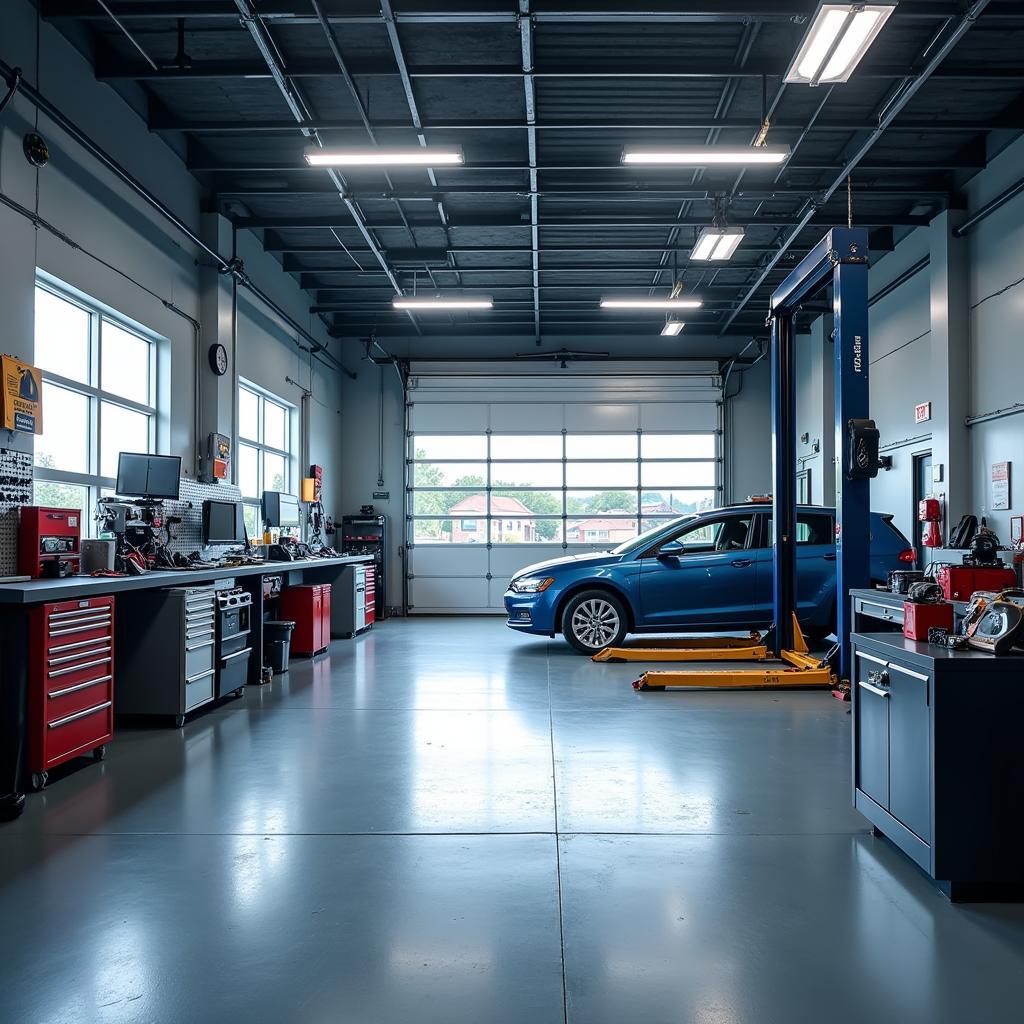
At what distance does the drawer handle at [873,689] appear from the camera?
2986 mm

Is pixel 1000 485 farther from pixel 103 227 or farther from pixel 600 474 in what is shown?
pixel 103 227

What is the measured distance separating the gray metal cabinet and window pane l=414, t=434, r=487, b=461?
853 cm

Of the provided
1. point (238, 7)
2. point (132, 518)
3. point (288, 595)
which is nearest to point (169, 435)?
point (132, 518)

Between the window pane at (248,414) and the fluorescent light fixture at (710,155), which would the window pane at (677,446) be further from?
the fluorescent light fixture at (710,155)

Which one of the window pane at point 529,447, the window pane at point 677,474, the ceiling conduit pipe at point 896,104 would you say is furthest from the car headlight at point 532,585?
the window pane at point 677,474

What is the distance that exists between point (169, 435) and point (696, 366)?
9025 mm

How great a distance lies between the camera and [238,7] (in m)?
5.20

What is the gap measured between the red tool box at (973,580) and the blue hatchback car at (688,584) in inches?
168

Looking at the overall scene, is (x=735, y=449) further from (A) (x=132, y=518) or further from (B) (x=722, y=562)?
(A) (x=132, y=518)

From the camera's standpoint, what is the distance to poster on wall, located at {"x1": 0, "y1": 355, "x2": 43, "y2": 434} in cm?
479

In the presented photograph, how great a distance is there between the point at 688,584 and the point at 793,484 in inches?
54.9

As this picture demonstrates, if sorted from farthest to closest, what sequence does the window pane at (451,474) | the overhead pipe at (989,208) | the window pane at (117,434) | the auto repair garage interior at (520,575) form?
the window pane at (451,474) < the overhead pipe at (989,208) < the window pane at (117,434) < the auto repair garage interior at (520,575)

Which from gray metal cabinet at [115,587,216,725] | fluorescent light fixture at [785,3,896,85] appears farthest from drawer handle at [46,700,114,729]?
fluorescent light fixture at [785,3,896,85]

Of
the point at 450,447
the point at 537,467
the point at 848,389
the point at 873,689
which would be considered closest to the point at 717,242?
the point at 848,389
